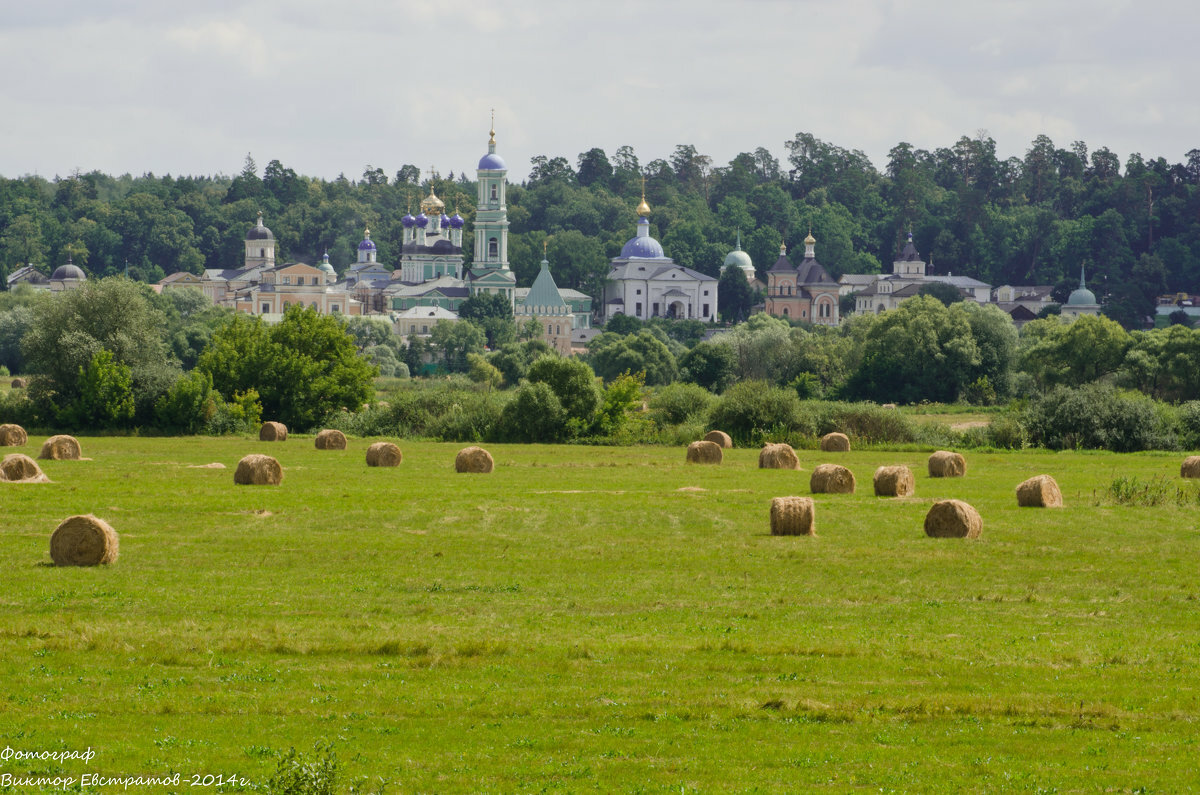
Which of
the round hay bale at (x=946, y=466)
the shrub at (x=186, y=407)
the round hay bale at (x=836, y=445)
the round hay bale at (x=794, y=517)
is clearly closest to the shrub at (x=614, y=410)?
the round hay bale at (x=836, y=445)

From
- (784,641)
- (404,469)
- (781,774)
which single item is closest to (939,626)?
(784,641)

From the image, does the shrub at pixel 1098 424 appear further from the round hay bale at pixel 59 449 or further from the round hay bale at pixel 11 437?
the round hay bale at pixel 11 437

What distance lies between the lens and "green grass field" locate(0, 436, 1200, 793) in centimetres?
1288

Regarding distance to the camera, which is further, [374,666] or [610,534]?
[610,534]

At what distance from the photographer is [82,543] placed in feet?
73.7

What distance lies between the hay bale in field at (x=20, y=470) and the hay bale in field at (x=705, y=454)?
19.2m

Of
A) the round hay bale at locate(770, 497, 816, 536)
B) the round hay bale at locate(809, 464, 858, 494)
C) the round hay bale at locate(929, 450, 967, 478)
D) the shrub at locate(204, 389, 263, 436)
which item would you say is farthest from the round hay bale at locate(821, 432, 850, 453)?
the round hay bale at locate(770, 497, 816, 536)

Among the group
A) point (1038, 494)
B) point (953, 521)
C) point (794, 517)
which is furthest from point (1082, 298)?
point (794, 517)

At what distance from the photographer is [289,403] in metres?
62.1

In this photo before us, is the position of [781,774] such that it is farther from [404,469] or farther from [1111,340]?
[1111,340]

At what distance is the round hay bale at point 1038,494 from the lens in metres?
32.0

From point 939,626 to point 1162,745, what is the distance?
559 cm

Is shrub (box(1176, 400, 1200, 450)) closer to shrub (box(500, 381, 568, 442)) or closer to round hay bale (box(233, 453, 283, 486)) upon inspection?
shrub (box(500, 381, 568, 442))

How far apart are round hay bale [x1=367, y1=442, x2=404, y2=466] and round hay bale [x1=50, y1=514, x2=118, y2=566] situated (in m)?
20.0
